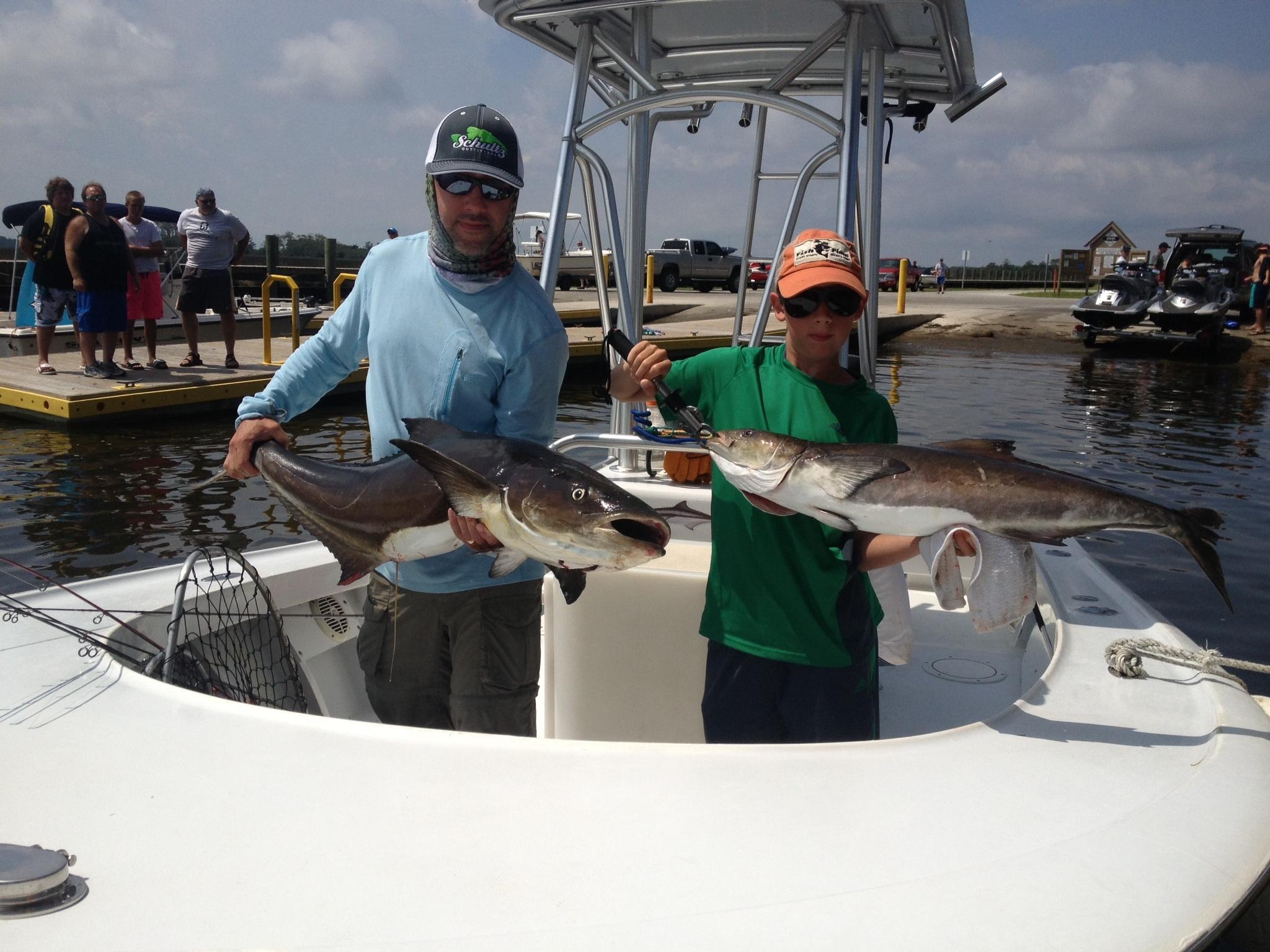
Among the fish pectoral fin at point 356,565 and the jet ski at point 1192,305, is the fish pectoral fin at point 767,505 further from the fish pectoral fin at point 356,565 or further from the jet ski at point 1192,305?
the jet ski at point 1192,305

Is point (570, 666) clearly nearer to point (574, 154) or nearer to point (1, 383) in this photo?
point (574, 154)

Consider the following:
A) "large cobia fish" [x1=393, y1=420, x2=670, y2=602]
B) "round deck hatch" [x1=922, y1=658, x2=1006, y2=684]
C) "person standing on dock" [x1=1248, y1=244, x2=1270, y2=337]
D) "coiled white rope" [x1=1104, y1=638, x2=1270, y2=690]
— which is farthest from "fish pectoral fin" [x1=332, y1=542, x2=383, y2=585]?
"person standing on dock" [x1=1248, y1=244, x2=1270, y2=337]

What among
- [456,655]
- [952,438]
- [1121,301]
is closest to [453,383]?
[456,655]

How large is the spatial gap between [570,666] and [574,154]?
1995 mm

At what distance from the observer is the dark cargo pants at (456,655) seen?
2.42m

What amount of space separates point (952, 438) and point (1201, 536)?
28.4ft

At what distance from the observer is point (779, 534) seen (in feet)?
7.57

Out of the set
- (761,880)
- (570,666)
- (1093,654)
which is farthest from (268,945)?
(1093,654)

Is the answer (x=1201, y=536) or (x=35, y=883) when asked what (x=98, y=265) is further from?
(x=1201, y=536)

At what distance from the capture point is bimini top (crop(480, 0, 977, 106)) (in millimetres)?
3469

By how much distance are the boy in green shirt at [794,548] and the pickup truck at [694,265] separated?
3057 cm

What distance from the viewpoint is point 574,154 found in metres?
3.73

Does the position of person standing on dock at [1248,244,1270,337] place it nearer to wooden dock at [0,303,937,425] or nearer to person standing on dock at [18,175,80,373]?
wooden dock at [0,303,937,425]

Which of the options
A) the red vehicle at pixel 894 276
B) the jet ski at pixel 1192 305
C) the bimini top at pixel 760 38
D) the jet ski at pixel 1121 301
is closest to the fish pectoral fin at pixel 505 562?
the bimini top at pixel 760 38
